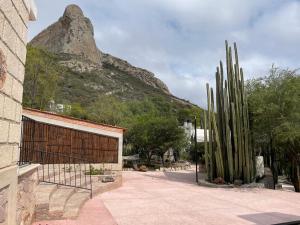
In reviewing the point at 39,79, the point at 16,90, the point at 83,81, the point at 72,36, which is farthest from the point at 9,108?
the point at 72,36

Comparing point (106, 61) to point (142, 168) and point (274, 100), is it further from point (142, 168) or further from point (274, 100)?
point (274, 100)

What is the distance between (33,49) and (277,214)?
2272 cm

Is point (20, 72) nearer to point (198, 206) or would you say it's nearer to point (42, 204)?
point (42, 204)

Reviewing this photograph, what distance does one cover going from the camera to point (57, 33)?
3194 inches

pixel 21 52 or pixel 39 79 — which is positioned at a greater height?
pixel 39 79

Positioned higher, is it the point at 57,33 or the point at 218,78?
the point at 57,33

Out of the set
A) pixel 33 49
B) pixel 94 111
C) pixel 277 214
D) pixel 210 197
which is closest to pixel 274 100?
pixel 210 197

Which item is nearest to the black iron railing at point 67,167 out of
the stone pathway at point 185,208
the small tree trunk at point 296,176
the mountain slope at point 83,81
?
the stone pathway at point 185,208

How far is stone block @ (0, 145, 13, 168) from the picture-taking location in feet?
9.34

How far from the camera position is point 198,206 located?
812 centimetres

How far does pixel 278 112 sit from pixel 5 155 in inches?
435

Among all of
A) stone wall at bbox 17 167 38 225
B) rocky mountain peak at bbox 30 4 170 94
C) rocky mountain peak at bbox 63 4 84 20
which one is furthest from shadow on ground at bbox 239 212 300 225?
rocky mountain peak at bbox 63 4 84 20

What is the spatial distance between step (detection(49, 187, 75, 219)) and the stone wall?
20.8 inches

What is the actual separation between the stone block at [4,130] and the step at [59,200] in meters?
3.34
